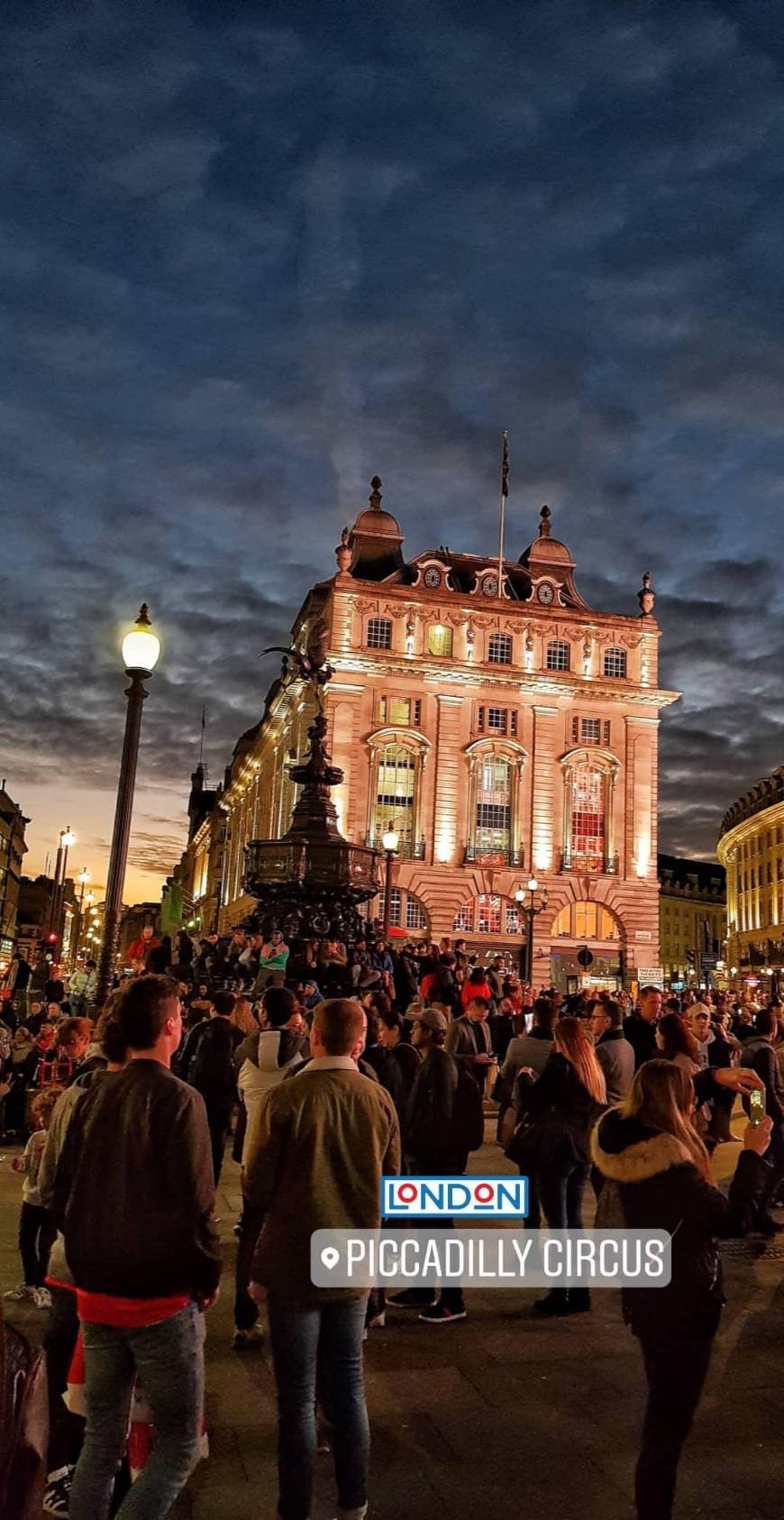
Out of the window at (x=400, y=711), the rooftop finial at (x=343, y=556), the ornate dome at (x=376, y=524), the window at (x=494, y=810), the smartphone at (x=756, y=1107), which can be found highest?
the ornate dome at (x=376, y=524)

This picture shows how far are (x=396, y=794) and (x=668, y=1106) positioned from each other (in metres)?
51.1

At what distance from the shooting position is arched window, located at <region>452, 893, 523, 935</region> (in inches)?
2142

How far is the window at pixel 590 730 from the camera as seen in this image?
58281mm

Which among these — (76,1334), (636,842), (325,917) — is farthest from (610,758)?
(76,1334)

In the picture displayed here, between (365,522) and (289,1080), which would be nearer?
(289,1080)

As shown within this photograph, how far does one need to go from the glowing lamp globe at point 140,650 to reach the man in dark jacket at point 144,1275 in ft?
22.7

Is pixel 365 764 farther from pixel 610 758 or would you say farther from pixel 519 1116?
pixel 519 1116

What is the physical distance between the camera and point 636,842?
57469mm

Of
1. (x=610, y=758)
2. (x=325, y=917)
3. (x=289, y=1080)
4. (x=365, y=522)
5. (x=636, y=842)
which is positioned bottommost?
(x=289, y=1080)

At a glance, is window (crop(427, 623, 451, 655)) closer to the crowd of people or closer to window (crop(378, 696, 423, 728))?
window (crop(378, 696, 423, 728))

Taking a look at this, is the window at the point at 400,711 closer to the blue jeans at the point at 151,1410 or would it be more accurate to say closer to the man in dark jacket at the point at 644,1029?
the man in dark jacket at the point at 644,1029

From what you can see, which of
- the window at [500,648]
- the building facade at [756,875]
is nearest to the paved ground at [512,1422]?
the window at [500,648]

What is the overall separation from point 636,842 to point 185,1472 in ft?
182

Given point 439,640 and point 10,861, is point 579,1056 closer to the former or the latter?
point 439,640
